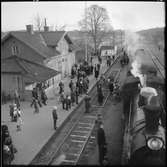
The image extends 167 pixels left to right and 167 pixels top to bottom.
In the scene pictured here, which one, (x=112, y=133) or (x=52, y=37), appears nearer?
(x=112, y=133)

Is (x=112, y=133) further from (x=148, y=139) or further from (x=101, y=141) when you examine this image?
(x=148, y=139)

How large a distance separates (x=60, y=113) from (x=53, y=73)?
569cm

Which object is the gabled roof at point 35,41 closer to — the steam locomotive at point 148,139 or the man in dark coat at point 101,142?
the man in dark coat at point 101,142

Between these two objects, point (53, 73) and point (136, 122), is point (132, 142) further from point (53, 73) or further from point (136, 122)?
point (53, 73)

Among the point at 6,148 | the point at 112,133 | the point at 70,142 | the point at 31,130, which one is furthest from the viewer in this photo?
the point at 31,130

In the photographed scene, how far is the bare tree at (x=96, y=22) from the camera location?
1481 inches

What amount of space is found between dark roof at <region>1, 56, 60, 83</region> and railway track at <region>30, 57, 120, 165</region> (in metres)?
4.51

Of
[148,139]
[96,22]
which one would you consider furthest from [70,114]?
[96,22]

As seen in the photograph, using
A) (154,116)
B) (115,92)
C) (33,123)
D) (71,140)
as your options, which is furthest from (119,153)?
(115,92)

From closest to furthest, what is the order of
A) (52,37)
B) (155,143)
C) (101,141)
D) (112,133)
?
(155,143) < (101,141) < (112,133) < (52,37)

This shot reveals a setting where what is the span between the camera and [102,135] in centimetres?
917

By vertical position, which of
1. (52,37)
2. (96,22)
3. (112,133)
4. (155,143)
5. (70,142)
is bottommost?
(70,142)

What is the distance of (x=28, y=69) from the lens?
62.8 ft

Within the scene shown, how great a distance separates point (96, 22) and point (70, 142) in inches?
1170
